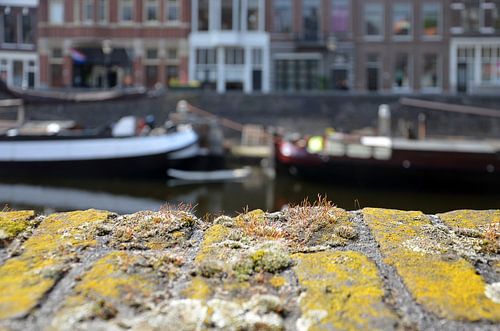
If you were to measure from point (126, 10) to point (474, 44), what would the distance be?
857 inches

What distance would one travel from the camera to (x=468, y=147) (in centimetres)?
1973

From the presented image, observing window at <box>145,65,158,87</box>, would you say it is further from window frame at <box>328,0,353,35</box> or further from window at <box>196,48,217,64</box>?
window frame at <box>328,0,353,35</box>

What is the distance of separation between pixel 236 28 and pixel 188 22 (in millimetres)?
3136

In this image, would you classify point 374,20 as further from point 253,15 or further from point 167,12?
point 167,12

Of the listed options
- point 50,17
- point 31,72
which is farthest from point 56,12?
point 31,72

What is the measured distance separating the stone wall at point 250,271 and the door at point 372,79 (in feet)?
108

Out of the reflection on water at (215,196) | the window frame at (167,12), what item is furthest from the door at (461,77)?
the reflection on water at (215,196)

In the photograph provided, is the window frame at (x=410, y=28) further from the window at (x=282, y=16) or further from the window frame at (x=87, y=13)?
the window frame at (x=87, y=13)

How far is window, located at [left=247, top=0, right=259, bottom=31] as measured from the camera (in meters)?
35.1

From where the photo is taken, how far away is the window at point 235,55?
35219mm

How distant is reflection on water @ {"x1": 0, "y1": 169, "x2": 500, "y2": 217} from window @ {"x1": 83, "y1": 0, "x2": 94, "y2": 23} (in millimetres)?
18338

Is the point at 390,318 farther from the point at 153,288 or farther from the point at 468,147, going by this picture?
the point at 468,147

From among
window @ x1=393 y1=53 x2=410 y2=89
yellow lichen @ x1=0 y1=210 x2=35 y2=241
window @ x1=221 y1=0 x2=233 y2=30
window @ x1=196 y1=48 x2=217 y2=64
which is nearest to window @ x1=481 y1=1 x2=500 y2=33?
window @ x1=393 y1=53 x2=410 y2=89

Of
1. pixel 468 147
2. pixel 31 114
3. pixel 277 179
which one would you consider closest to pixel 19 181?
pixel 277 179
